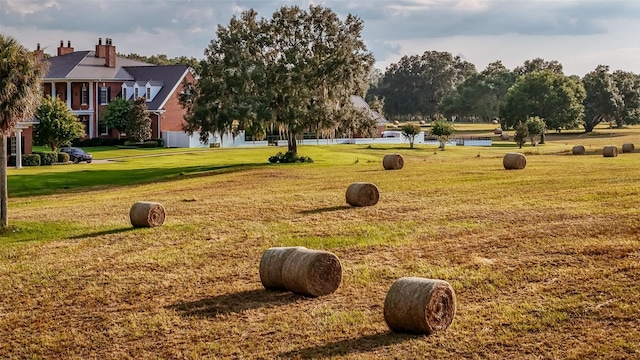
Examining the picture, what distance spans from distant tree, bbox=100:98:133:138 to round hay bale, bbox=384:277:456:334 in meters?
67.9

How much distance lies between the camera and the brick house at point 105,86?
7923 cm

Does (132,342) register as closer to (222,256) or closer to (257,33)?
(222,256)

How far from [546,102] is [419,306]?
3666 inches

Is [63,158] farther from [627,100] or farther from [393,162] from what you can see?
[627,100]

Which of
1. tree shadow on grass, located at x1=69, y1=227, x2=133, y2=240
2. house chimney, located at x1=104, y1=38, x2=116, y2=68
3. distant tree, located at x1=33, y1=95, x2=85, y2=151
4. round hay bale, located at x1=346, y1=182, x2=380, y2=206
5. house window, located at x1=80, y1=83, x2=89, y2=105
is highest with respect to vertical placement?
house chimney, located at x1=104, y1=38, x2=116, y2=68

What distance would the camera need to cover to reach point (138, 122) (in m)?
75.2

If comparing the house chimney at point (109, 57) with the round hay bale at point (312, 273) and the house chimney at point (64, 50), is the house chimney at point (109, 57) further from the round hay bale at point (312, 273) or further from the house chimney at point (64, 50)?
the round hay bale at point (312, 273)

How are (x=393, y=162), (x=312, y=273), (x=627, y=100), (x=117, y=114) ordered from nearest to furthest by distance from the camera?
(x=312, y=273)
(x=393, y=162)
(x=117, y=114)
(x=627, y=100)

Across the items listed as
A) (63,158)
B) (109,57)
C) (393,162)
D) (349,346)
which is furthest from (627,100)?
(349,346)

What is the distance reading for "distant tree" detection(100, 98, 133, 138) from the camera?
252ft

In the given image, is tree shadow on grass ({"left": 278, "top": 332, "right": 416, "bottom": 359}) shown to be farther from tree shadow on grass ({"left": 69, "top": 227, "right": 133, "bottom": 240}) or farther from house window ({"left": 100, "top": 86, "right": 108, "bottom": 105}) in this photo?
house window ({"left": 100, "top": 86, "right": 108, "bottom": 105})

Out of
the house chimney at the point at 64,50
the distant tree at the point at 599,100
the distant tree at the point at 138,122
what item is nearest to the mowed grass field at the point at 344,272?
the distant tree at the point at 138,122

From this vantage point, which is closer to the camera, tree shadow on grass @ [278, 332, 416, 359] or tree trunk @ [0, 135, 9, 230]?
tree shadow on grass @ [278, 332, 416, 359]

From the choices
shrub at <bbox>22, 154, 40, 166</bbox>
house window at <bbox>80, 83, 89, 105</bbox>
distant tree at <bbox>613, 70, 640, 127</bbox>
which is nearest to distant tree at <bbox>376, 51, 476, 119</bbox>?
distant tree at <bbox>613, 70, 640, 127</bbox>
